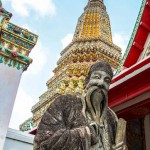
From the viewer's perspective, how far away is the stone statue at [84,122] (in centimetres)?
218

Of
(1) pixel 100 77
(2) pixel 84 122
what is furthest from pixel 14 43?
(2) pixel 84 122

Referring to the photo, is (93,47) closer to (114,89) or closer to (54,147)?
(114,89)

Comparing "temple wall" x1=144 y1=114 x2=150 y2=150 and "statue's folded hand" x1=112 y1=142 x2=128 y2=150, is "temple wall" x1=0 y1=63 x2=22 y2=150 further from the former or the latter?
"statue's folded hand" x1=112 y1=142 x2=128 y2=150

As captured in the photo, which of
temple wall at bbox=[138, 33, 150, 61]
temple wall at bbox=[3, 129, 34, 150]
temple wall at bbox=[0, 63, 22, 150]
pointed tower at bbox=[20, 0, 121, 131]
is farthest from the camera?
pointed tower at bbox=[20, 0, 121, 131]

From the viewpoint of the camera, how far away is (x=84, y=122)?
2344 millimetres

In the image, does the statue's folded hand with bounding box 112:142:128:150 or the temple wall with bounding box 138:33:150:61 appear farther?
the temple wall with bounding box 138:33:150:61

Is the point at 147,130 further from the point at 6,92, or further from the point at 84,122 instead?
the point at 84,122

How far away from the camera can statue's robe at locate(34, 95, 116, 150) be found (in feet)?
7.11

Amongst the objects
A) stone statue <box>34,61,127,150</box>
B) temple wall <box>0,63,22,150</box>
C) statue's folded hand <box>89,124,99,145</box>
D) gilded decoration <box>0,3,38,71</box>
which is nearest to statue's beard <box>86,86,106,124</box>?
stone statue <box>34,61,127,150</box>

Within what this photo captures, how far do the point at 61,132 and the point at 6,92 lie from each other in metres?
2.86

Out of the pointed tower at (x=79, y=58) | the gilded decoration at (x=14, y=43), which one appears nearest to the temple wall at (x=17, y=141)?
the gilded decoration at (x=14, y=43)

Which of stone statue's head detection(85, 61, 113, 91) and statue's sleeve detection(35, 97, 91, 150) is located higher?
stone statue's head detection(85, 61, 113, 91)

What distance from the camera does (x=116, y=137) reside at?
236cm

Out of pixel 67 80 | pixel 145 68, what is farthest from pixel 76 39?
pixel 145 68
